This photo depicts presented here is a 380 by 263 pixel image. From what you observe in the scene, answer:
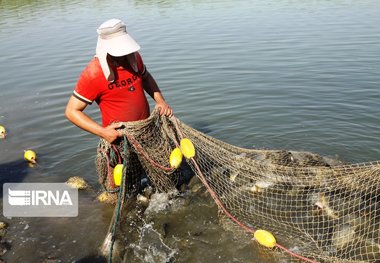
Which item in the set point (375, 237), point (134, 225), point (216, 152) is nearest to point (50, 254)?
point (134, 225)

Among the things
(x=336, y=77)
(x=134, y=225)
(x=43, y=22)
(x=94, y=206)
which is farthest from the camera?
(x=43, y=22)

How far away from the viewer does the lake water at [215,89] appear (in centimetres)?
592

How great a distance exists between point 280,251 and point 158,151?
2.18 metres

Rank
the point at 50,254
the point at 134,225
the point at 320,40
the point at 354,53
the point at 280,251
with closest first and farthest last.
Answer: the point at 280,251
the point at 50,254
the point at 134,225
the point at 354,53
the point at 320,40

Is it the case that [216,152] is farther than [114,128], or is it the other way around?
[216,152]

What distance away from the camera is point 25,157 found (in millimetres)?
7879

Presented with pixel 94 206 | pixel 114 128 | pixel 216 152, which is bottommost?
pixel 94 206

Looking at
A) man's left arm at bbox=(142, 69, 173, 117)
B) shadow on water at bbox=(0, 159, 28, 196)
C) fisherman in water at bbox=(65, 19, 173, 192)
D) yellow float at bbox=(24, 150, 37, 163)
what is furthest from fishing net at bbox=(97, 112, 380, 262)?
yellow float at bbox=(24, 150, 37, 163)

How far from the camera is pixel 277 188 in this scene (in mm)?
5461

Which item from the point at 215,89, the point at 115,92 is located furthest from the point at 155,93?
the point at 215,89

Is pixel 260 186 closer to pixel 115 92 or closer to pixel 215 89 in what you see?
pixel 115 92

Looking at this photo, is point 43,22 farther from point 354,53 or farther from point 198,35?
point 354,53

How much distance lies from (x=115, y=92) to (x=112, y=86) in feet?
0.34

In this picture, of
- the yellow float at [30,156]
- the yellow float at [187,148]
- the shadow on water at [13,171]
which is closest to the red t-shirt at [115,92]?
the yellow float at [187,148]
